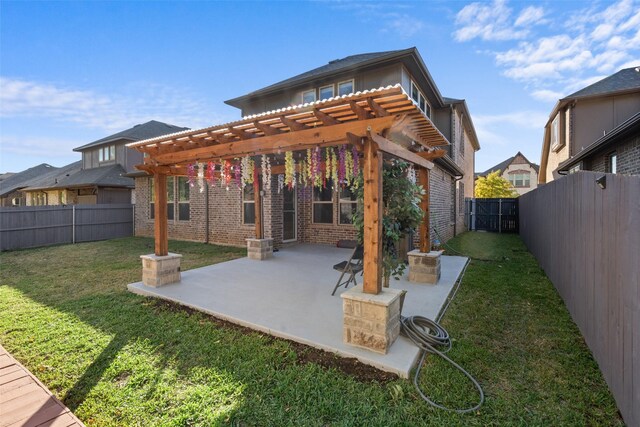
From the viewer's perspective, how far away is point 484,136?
2067 centimetres

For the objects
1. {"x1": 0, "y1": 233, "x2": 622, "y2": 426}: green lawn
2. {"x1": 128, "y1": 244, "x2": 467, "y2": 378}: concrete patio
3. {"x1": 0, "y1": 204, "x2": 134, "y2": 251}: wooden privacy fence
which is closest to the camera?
{"x1": 0, "y1": 233, "x2": 622, "y2": 426}: green lawn

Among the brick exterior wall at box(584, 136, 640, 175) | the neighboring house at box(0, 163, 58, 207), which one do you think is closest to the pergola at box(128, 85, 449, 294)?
the brick exterior wall at box(584, 136, 640, 175)

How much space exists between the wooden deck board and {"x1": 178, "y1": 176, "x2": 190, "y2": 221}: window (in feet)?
31.4

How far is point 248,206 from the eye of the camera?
1015 cm

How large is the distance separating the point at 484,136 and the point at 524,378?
21.3 meters

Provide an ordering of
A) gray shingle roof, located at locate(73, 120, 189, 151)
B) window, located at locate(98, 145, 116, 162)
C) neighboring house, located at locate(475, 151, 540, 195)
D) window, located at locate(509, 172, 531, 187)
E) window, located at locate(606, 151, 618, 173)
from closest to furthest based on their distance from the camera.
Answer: window, located at locate(606, 151, 618, 173) → gray shingle roof, located at locate(73, 120, 189, 151) → window, located at locate(98, 145, 116, 162) → neighboring house, located at locate(475, 151, 540, 195) → window, located at locate(509, 172, 531, 187)

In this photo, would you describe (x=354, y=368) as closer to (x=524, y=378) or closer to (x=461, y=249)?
(x=524, y=378)

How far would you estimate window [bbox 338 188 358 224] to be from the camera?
9.38m

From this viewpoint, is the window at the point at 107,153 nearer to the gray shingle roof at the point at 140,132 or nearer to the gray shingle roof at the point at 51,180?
the gray shingle roof at the point at 140,132

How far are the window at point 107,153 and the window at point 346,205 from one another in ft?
Result: 53.4

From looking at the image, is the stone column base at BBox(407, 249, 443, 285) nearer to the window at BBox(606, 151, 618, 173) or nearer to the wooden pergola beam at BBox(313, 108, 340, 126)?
the wooden pergola beam at BBox(313, 108, 340, 126)

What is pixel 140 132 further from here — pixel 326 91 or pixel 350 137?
pixel 350 137

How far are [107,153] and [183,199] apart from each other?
1098cm

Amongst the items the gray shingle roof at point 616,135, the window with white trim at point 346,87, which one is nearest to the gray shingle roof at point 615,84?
the gray shingle roof at point 616,135
